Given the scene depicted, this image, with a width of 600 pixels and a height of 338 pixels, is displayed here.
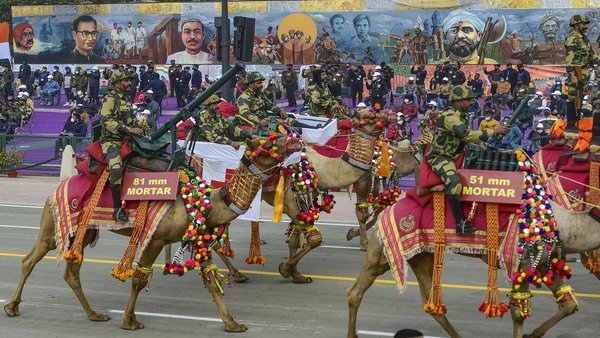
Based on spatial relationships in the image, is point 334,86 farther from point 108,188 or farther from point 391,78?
point 108,188

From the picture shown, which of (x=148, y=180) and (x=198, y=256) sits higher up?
(x=148, y=180)

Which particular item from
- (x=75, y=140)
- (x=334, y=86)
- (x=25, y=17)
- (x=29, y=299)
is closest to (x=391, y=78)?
(x=334, y=86)

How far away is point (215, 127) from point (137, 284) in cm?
475

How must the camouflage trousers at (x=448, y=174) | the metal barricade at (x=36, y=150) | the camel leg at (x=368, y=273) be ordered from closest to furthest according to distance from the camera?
the camouflage trousers at (x=448, y=174)
the camel leg at (x=368, y=273)
the metal barricade at (x=36, y=150)

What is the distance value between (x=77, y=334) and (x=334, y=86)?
887 inches

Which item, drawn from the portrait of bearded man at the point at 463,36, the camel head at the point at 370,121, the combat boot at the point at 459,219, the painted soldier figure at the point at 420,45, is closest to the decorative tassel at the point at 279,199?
the camel head at the point at 370,121

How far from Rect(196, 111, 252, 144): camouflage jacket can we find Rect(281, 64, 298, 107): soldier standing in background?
20860 mm

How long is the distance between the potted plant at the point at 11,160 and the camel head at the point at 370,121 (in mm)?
14865

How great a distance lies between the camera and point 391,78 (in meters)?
36.4

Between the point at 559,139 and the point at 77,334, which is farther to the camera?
the point at 559,139

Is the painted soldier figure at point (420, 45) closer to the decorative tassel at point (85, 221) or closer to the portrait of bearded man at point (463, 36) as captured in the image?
the portrait of bearded man at point (463, 36)

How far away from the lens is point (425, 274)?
11.6 metres

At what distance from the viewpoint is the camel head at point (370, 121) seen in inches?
642

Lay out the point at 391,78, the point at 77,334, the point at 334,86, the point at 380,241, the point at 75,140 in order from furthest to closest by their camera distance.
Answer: the point at 391,78 < the point at 334,86 < the point at 75,140 < the point at 77,334 < the point at 380,241
